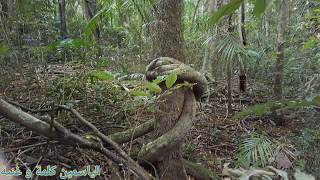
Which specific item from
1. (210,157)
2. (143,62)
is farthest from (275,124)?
(143,62)

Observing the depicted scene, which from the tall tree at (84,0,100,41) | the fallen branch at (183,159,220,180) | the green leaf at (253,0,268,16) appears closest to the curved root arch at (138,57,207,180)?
the fallen branch at (183,159,220,180)

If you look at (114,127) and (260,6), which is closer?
(260,6)

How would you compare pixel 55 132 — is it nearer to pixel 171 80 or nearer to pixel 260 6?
pixel 171 80

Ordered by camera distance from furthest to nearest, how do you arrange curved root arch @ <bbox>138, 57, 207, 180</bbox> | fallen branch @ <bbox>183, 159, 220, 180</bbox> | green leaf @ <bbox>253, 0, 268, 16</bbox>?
fallen branch @ <bbox>183, 159, 220, 180</bbox> → curved root arch @ <bbox>138, 57, 207, 180</bbox> → green leaf @ <bbox>253, 0, 268, 16</bbox>

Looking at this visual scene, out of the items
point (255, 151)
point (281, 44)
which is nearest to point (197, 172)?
point (255, 151)

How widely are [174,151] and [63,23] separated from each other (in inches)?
172

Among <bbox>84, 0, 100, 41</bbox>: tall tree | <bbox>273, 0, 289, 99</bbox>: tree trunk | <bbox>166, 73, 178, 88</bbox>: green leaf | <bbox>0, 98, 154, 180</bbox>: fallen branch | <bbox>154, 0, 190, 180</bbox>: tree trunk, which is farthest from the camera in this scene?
<bbox>84, 0, 100, 41</bbox>: tall tree

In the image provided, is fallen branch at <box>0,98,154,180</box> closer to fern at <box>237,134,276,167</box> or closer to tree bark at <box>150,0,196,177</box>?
tree bark at <box>150,0,196,177</box>

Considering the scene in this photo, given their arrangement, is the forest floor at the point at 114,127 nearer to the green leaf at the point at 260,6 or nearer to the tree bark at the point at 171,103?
the tree bark at the point at 171,103

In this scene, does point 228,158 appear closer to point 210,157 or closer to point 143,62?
point 210,157

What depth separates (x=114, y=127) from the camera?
2580mm

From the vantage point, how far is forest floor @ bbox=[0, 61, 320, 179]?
2010 millimetres

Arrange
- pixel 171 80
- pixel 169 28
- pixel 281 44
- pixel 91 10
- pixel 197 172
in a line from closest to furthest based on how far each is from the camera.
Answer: pixel 171 80, pixel 169 28, pixel 197 172, pixel 281 44, pixel 91 10

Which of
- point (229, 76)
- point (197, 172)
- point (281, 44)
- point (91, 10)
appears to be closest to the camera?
point (197, 172)
